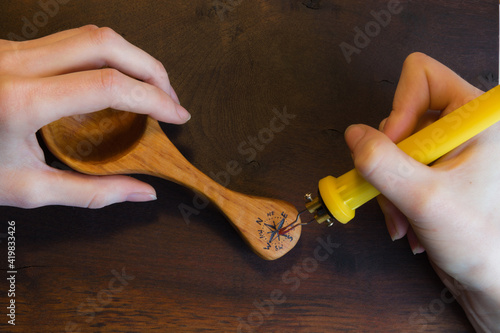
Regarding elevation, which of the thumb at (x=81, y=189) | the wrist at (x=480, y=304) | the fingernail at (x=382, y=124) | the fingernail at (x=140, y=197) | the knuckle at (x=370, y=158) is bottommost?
the wrist at (x=480, y=304)

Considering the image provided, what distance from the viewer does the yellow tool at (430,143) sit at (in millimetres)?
525

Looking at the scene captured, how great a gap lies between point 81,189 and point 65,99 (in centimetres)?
14

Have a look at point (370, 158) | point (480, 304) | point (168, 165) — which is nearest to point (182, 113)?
point (168, 165)

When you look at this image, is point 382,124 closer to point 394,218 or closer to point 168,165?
point 394,218

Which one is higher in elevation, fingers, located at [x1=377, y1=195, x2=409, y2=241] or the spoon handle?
the spoon handle

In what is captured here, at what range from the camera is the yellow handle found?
1.72 feet

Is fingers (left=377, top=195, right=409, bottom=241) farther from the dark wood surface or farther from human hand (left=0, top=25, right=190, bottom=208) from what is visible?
human hand (left=0, top=25, right=190, bottom=208)

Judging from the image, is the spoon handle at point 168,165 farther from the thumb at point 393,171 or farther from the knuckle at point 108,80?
the thumb at point 393,171

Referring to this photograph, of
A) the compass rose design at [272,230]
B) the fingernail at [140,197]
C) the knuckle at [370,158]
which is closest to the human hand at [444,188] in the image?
the knuckle at [370,158]

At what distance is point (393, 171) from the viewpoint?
20.2 inches

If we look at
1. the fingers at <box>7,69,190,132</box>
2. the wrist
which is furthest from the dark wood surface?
the fingers at <box>7,69,190,132</box>

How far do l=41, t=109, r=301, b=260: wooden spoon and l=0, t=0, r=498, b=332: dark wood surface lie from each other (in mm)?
47

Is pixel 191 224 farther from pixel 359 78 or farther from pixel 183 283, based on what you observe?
pixel 359 78

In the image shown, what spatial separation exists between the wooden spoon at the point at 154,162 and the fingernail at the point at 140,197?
4cm
